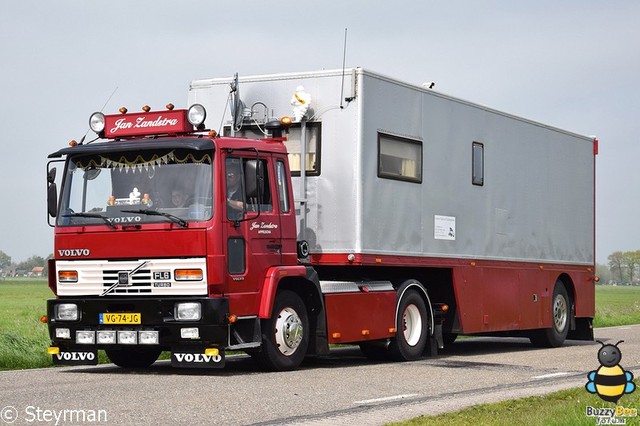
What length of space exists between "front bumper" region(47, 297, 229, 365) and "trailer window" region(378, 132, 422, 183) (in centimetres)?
363

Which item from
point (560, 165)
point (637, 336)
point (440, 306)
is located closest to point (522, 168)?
point (560, 165)

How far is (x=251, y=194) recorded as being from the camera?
555 inches

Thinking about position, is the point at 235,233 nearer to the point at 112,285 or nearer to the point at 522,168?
the point at 112,285

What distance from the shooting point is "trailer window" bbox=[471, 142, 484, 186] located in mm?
18625

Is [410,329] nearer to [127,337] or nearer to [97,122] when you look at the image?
[127,337]

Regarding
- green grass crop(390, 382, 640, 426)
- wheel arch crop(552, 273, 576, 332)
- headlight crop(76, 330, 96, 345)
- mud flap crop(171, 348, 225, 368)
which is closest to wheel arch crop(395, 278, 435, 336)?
mud flap crop(171, 348, 225, 368)

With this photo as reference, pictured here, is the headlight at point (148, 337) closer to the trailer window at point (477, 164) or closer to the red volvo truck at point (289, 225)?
the red volvo truck at point (289, 225)

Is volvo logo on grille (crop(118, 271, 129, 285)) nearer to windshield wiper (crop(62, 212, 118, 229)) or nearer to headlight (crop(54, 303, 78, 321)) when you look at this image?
windshield wiper (crop(62, 212, 118, 229))

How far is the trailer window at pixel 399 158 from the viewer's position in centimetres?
1614

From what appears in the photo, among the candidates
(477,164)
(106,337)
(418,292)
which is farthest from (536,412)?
(477,164)

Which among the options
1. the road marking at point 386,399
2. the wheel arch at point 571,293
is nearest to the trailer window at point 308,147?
the road marking at point 386,399

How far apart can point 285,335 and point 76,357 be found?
251 cm

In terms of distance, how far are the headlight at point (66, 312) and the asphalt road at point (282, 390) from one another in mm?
660

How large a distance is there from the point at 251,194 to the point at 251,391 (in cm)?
295
